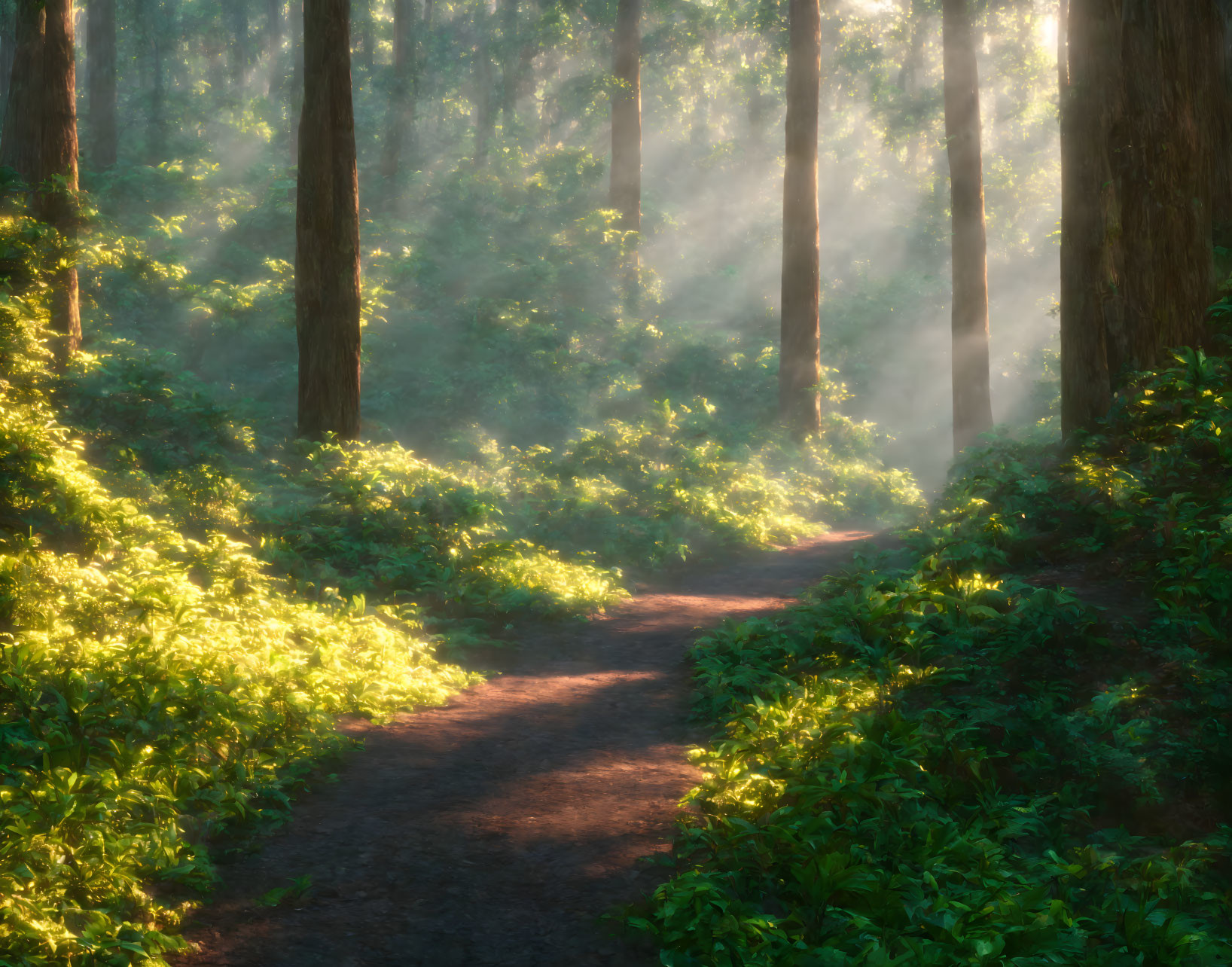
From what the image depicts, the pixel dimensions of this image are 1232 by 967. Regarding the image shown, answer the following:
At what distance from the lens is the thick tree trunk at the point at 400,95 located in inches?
1107

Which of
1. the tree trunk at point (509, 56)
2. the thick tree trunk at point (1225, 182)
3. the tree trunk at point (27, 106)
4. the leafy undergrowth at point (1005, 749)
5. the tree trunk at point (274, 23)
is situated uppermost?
the tree trunk at point (274, 23)

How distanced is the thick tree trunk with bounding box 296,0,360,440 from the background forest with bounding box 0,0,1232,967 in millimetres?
200

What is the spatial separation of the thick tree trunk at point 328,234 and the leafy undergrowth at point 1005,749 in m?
7.16

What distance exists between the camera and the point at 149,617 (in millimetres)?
6066

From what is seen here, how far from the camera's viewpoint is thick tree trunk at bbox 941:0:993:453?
54.7 feet

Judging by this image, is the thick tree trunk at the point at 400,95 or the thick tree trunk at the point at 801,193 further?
the thick tree trunk at the point at 400,95

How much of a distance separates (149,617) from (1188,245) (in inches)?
Result: 341

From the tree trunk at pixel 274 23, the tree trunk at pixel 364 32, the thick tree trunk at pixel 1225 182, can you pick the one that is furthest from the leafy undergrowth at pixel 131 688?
the tree trunk at pixel 274 23

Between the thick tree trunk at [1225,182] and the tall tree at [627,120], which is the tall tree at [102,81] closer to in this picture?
the tall tree at [627,120]

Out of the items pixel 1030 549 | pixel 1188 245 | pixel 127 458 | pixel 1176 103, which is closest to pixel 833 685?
pixel 1030 549

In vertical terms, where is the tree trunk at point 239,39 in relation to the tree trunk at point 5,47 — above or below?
above

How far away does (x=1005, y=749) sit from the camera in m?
4.78

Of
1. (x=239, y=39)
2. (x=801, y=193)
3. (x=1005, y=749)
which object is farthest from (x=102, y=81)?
(x=1005, y=749)

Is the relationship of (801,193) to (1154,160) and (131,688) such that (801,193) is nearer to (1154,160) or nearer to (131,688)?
(1154,160)
